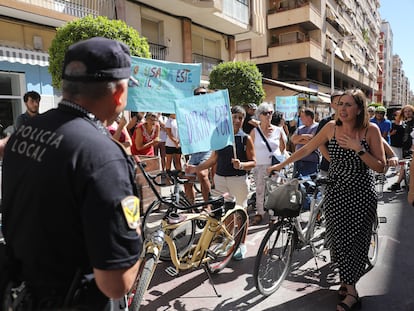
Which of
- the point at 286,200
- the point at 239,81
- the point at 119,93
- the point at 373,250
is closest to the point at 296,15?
the point at 239,81

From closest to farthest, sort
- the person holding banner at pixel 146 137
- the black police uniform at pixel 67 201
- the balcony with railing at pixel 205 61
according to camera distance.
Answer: the black police uniform at pixel 67 201, the person holding banner at pixel 146 137, the balcony with railing at pixel 205 61

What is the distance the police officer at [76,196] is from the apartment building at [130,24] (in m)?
9.32

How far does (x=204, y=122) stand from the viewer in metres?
3.96

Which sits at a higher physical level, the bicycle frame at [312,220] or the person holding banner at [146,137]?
the person holding banner at [146,137]

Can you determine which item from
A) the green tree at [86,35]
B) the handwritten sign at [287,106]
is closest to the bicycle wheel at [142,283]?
the green tree at [86,35]

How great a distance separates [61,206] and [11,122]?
10684 millimetres

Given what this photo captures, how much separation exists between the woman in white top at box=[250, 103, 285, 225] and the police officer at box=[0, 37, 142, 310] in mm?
4439

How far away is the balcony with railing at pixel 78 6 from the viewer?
33.9 feet

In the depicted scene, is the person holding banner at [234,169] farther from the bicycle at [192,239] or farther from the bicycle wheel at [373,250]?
the bicycle wheel at [373,250]

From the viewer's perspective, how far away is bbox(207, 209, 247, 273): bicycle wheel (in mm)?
3752

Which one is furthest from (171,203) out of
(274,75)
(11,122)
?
(274,75)

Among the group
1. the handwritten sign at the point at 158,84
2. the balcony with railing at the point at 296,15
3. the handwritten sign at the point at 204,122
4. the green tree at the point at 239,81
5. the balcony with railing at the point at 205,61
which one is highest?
the balcony with railing at the point at 296,15

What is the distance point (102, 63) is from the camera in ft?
4.27

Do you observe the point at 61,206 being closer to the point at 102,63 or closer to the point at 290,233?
the point at 102,63
